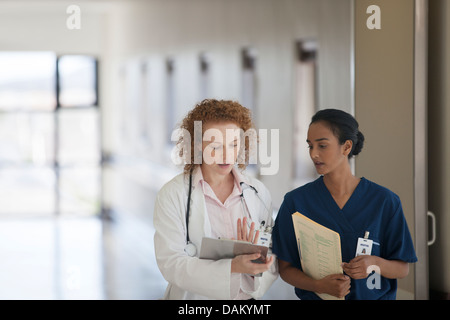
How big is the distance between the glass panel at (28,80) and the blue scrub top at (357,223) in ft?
11.2

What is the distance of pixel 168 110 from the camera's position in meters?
5.53

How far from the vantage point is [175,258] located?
1582 mm

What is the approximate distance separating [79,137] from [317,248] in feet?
22.0

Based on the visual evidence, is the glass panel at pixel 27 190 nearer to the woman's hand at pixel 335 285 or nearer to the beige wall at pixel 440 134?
the beige wall at pixel 440 134

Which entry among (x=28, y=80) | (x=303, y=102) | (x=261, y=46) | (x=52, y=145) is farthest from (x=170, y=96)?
(x=52, y=145)

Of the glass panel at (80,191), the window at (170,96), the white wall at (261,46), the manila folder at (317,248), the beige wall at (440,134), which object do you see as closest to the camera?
the manila folder at (317,248)

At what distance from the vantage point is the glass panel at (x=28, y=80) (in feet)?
15.9

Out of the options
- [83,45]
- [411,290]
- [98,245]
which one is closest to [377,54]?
[411,290]

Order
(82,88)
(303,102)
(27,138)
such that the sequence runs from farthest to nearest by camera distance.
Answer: (82,88), (27,138), (303,102)

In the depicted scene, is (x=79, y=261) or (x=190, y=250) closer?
(x=190, y=250)

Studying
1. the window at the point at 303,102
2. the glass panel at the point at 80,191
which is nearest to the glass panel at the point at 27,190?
the glass panel at the point at 80,191

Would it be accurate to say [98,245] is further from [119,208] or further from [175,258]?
[175,258]

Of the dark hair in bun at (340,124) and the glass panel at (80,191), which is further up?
the dark hair in bun at (340,124)

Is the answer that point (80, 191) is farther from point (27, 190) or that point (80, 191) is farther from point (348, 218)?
point (348, 218)
